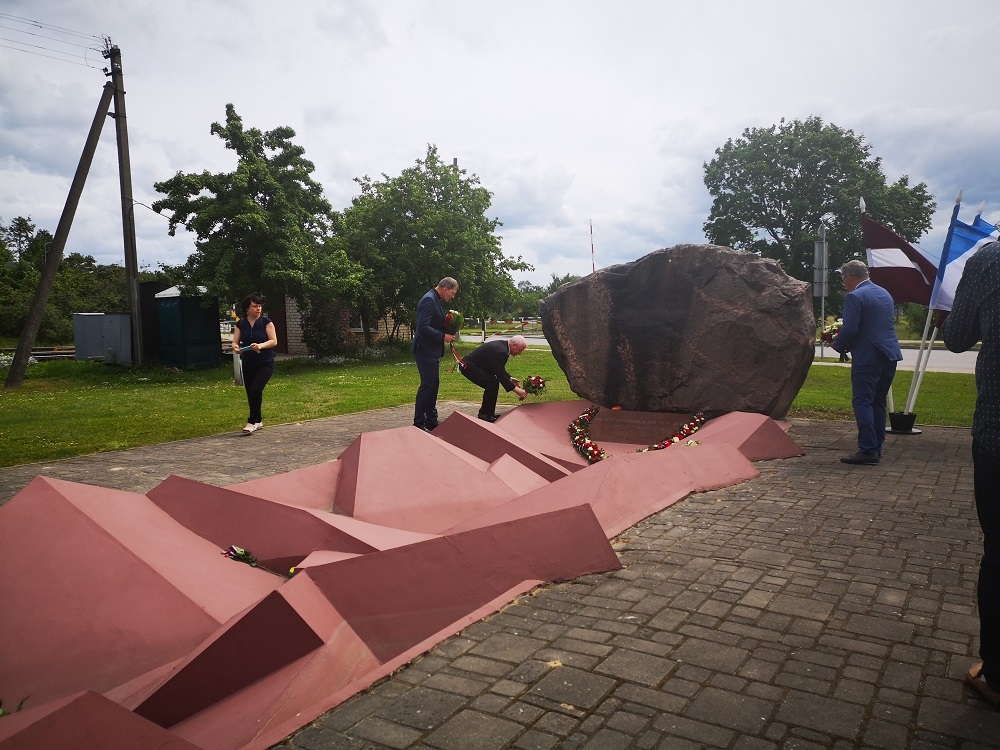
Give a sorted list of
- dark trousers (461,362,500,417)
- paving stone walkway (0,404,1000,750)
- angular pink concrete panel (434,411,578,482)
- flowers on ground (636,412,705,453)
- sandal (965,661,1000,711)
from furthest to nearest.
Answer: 1. dark trousers (461,362,500,417)
2. flowers on ground (636,412,705,453)
3. angular pink concrete panel (434,411,578,482)
4. sandal (965,661,1000,711)
5. paving stone walkway (0,404,1000,750)

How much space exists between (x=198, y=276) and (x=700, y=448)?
18.8m

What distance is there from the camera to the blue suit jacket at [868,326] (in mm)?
7449

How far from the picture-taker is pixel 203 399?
50.1 ft

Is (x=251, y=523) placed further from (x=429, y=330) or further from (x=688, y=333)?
(x=688, y=333)

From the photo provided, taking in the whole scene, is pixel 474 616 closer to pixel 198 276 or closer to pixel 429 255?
pixel 198 276

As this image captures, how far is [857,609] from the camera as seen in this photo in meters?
3.74

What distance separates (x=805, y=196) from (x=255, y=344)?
33773 mm

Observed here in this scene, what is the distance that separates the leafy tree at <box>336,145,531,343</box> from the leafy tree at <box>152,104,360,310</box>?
4.18 m

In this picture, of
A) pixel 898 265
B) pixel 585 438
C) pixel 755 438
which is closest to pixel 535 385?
pixel 585 438

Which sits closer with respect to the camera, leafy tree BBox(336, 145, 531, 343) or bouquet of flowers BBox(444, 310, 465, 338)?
bouquet of flowers BBox(444, 310, 465, 338)

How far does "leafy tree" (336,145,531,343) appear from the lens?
28328 mm

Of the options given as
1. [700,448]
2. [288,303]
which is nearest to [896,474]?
[700,448]

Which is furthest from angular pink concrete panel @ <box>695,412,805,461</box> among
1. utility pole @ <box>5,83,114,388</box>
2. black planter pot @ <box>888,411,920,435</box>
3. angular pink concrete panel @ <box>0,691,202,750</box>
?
utility pole @ <box>5,83,114,388</box>

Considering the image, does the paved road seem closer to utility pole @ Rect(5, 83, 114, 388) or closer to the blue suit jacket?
the blue suit jacket
